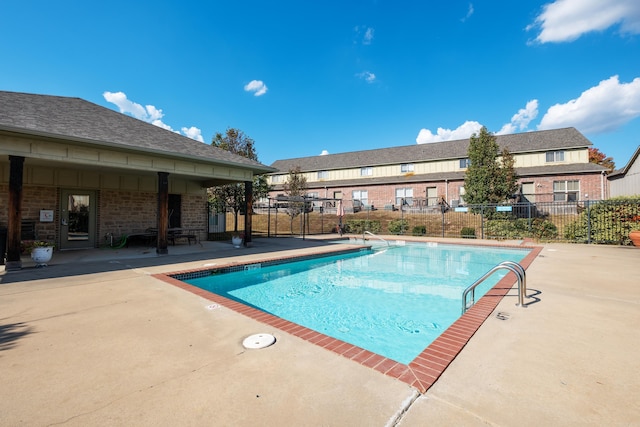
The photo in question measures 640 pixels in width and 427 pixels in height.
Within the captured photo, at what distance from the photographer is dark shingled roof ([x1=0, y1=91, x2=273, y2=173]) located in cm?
764

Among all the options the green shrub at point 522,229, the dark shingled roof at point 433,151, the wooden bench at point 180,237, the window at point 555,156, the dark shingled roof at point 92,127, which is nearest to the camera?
the dark shingled roof at point 92,127

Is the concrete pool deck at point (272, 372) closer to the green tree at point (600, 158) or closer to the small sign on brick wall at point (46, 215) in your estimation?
the small sign on brick wall at point (46, 215)

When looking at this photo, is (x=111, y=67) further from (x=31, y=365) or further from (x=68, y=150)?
(x=31, y=365)

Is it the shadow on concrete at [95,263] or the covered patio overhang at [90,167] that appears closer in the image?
the shadow on concrete at [95,263]

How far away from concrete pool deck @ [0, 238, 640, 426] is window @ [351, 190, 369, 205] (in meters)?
26.4

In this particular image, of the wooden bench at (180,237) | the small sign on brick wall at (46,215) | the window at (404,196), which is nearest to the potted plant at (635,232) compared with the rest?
the window at (404,196)

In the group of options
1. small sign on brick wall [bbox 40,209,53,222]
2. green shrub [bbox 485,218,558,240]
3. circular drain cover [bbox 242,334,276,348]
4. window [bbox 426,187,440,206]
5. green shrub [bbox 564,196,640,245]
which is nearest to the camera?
circular drain cover [bbox 242,334,276,348]

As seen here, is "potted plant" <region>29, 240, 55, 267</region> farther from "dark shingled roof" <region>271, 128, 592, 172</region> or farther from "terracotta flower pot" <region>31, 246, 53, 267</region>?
"dark shingled roof" <region>271, 128, 592, 172</region>

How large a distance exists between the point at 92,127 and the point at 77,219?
4746 millimetres

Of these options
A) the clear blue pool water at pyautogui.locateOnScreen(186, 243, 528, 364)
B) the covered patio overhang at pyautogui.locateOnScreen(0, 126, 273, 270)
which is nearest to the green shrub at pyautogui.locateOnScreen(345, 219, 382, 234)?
the clear blue pool water at pyautogui.locateOnScreen(186, 243, 528, 364)

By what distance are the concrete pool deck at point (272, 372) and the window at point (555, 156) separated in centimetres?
2604

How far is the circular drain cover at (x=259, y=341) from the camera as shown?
10.4 feet

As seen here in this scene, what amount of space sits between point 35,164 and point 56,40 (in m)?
4.67

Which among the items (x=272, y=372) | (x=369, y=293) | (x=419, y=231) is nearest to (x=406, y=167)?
(x=419, y=231)
